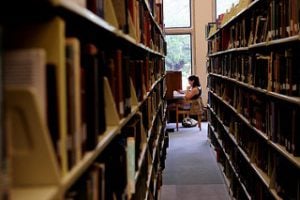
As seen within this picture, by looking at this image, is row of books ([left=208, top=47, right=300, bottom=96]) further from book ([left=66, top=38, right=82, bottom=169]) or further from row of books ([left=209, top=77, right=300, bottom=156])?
book ([left=66, top=38, right=82, bottom=169])

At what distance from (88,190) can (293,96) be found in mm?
1513

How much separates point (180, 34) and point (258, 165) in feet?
26.0

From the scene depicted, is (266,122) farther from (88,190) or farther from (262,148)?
(88,190)

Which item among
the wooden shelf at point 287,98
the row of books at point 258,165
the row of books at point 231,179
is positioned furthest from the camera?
the row of books at point 231,179

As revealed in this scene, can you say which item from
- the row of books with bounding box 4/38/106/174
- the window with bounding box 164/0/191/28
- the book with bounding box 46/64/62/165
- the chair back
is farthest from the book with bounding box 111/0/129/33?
the window with bounding box 164/0/191/28

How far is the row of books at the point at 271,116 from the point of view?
2.58m

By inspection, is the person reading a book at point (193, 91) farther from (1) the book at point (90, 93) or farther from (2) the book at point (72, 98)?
(2) the book at point (72, 98)

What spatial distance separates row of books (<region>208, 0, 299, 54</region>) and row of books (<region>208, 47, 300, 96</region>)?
0.11 meters

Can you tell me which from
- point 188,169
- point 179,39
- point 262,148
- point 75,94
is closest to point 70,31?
point 75,94

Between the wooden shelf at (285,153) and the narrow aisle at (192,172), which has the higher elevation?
the wooden shelf at (285,153)

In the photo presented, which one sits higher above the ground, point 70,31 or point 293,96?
point 70,31

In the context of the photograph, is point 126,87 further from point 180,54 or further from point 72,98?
point 180,54

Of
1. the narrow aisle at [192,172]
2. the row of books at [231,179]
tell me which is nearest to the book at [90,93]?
the row of books at [231,179]

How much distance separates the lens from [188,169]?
20.9 ft
